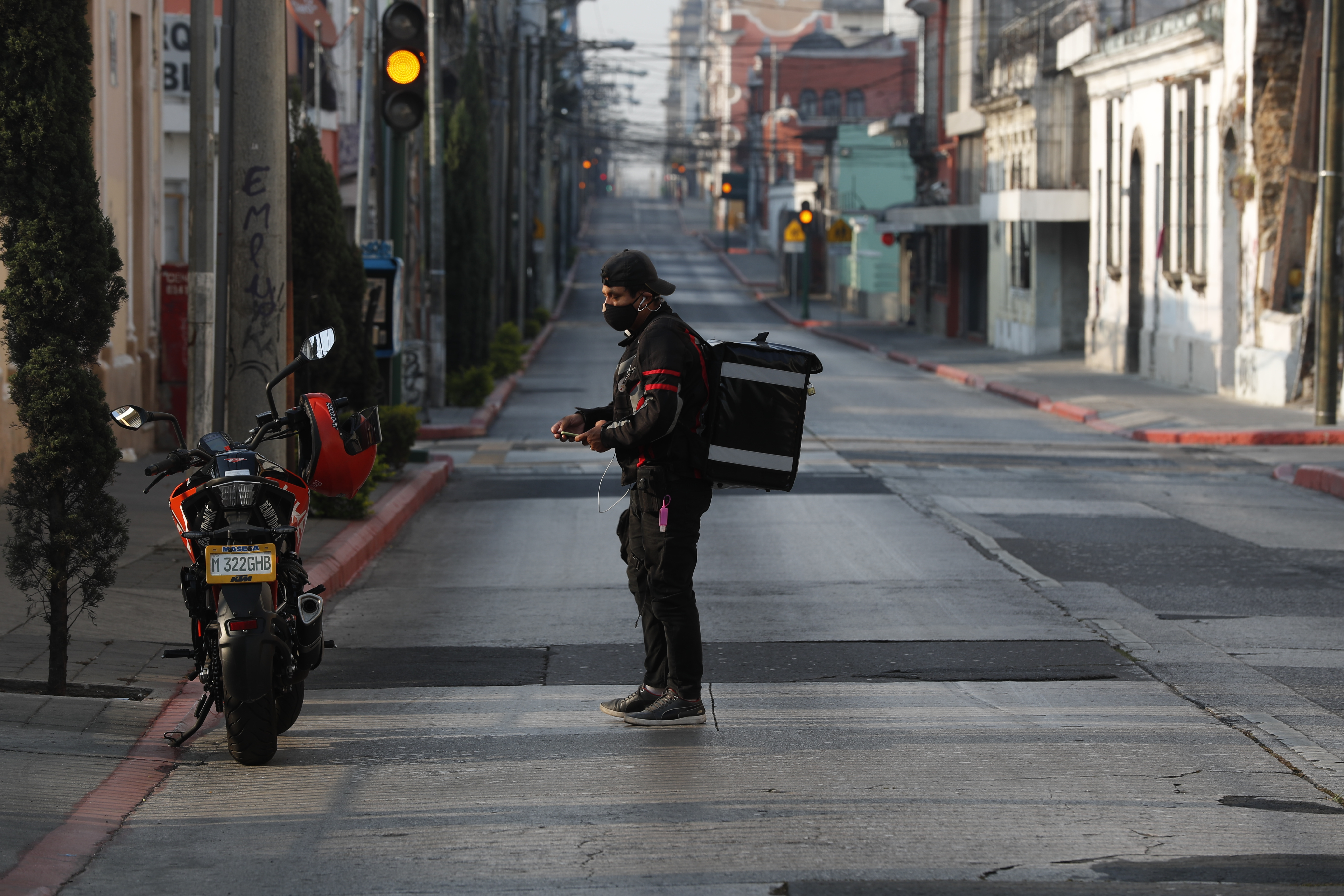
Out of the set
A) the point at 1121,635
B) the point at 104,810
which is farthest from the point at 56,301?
the point at 1121,635

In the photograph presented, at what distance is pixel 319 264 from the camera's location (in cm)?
1418

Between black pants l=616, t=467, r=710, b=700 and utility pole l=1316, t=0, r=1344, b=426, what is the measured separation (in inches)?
613

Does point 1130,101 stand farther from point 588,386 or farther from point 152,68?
point 152,68

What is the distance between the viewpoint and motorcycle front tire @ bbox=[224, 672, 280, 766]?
631 centimetres

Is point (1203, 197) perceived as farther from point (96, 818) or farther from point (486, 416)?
point (96, 818)

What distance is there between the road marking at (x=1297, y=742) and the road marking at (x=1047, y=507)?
7214 mm

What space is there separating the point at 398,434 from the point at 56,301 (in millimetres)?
9056

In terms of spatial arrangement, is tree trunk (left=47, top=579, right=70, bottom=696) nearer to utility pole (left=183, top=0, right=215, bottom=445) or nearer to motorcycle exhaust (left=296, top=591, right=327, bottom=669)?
motorcycle exhaust (left=296, top=591, right=327, bottom=669)

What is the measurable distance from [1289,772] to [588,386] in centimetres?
2510

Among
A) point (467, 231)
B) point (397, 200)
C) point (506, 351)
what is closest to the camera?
point (397, 200)

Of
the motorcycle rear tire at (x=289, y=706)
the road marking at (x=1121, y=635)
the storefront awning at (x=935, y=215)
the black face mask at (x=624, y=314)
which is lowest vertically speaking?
the road marking at (x=1121, y=635)

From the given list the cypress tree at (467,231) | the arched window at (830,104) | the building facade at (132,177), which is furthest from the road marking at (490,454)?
the arched window at (830,104)

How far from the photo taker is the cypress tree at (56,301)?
709cm

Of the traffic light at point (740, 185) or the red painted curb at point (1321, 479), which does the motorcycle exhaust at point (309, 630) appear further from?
the traffic light at point (740, 185)
